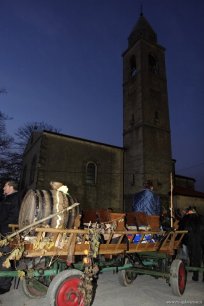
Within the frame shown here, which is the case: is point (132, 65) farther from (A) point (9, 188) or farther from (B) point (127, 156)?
(A) point (9, 188)

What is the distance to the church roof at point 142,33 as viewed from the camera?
27.0m

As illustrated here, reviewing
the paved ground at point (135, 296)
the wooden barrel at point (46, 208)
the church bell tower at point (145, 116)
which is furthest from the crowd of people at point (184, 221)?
the church bell tower at point (145, 116)

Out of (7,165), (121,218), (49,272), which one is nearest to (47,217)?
(49,272)

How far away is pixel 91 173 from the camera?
21.5 metres

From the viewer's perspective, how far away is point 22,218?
4.32 m

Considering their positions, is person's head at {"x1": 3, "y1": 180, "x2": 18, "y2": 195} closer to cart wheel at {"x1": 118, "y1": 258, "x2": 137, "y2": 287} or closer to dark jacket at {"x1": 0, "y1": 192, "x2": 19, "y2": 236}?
dark jacket at {"x1": 0, "y1": 192, "x2": 19, "y2": 236}

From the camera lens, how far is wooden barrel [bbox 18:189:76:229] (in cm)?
404

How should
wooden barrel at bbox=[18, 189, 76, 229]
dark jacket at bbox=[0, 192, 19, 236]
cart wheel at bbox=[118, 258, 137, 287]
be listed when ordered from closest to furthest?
wooden barrel at bbox=[18, 189, 76, 229], dark jacket at bbox=[0, 192, 19, 236], cart wheel at bbox=[118, 258, 137, 287]

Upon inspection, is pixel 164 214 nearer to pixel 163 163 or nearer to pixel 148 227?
pixel 148 227

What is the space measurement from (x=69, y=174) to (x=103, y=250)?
16.0 m

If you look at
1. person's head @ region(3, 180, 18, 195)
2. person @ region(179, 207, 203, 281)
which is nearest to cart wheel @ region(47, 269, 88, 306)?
person's head @ region(3, 180, 18, 195)

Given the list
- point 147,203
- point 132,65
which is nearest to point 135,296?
point 147,203

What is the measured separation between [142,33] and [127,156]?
46.7 feet

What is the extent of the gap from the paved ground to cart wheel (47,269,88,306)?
803 mm
